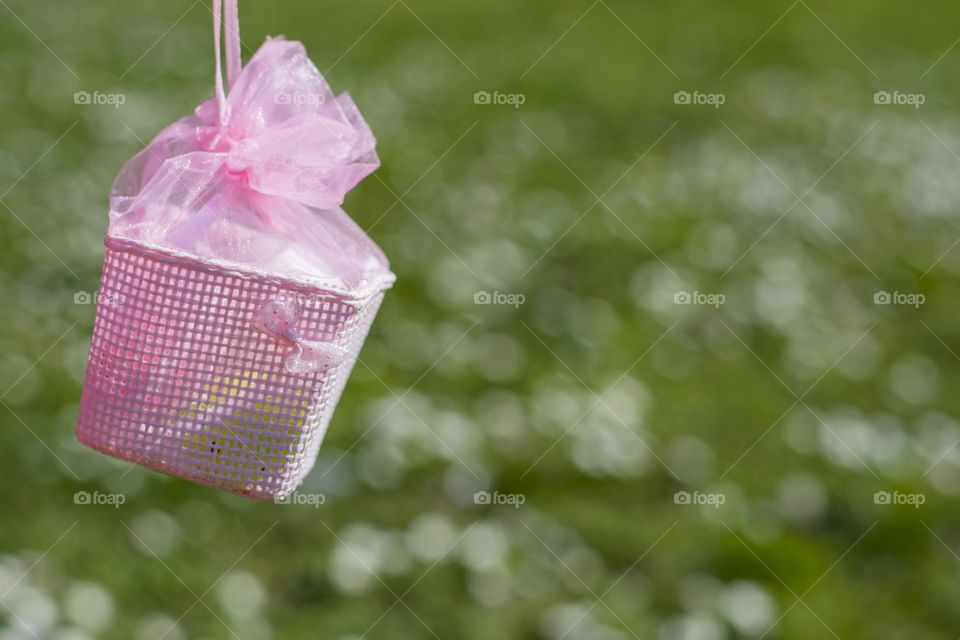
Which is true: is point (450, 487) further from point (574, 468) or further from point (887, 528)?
point (887, 528)

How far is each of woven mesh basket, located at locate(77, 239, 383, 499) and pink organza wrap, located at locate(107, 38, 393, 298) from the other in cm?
3

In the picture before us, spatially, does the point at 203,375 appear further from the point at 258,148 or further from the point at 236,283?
the point at 258,148

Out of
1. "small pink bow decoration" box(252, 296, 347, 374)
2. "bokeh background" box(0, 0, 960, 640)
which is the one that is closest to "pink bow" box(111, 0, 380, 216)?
"small pink bow decoration" box(252, 296, 347, 374)

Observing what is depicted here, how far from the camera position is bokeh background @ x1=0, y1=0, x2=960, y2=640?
2389 millimetres

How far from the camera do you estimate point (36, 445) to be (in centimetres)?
254

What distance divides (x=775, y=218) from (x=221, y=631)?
2.56 meters

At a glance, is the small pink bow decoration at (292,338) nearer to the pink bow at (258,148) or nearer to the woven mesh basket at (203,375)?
the woven mesh basket at (203,375)

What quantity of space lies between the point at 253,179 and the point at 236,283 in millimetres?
110

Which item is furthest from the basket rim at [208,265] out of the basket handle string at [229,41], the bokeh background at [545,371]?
the bokeh background at [545,371]

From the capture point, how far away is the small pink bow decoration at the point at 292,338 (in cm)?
123

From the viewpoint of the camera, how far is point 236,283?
4.07 feet

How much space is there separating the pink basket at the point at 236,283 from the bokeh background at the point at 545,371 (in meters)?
1.02

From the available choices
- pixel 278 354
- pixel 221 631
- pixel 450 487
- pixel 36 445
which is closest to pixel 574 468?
pixel 450 487

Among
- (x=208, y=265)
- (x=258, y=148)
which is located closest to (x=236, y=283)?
(x=208, y=265)
